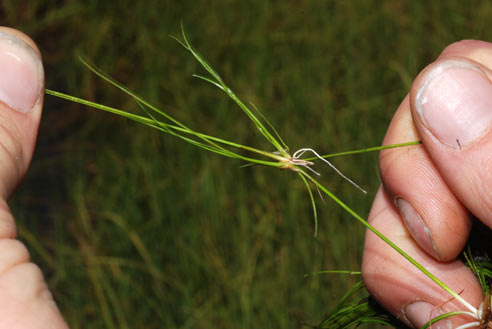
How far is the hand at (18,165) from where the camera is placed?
0.62m

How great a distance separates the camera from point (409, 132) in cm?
89

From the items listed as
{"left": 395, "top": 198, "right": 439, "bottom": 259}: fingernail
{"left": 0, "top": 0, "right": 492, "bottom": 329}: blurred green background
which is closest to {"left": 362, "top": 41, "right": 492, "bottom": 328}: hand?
{"left": 395, "top": 198, "right": 439, "bottom": 259}: fingernail

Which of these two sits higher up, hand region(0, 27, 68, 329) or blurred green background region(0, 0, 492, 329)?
hand region(0, 27, 68, 329)

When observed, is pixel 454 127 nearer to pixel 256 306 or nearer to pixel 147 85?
pixel 256 306

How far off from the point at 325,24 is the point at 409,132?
43.5 inches

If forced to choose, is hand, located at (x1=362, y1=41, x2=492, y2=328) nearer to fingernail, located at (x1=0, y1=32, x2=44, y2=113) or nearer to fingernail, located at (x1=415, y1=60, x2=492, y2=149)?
fingernail, located at (x1=415, y1=60, x2=492, y2=149)

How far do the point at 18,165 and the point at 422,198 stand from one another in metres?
0.57

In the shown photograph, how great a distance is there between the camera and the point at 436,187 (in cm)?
84

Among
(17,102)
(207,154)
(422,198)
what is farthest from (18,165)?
(207,154)

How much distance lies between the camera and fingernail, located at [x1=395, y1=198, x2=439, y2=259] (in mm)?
853

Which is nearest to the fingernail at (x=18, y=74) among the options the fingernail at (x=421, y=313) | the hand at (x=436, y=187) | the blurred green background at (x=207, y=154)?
the hand at (x=436, y=187)

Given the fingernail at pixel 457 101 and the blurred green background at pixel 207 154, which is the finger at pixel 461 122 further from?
the blurred green background at pixel 207 154

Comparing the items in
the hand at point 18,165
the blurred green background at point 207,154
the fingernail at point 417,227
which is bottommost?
the blurred green background at point 207,154

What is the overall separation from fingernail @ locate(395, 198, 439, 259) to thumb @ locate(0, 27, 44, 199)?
0.56 m
